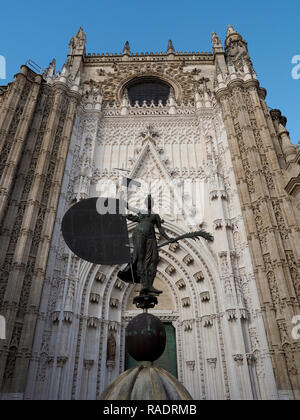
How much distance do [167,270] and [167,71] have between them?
14.6 metres

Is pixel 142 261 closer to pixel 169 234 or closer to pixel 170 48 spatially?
pixel 169 234

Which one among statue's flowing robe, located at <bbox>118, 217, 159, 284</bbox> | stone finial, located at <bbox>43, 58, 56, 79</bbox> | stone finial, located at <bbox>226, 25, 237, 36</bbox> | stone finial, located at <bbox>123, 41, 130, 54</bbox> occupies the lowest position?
statue's flowing robe, located at <bbox>118, 217, 159, 284</bbox>

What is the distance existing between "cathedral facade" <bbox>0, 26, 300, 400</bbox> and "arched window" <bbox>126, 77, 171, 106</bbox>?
211cm

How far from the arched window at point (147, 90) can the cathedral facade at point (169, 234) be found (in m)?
2.11

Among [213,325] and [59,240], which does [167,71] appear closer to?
[59,240]

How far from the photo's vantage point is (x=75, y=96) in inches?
675

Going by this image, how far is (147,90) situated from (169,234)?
1188 centimetres

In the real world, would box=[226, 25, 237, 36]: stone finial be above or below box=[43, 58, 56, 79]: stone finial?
above

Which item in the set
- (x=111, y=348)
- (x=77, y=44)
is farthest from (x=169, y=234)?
(x=77, y=44)

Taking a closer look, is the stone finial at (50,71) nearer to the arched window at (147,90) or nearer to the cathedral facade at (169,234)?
the cathedral facade at (169,234)

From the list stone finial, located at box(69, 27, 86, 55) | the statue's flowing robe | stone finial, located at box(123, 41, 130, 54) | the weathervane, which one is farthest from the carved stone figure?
stone finial, located at box(123, 41, 130, 54)

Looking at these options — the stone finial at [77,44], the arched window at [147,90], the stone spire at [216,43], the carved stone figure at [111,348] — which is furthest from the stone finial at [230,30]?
the carved stone figure at [111,348]

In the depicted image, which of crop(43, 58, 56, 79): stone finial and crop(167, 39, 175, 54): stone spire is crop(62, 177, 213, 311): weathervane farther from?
crop(167, 39, 175, 54): stone spire

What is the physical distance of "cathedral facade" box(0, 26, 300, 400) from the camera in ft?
33.8
